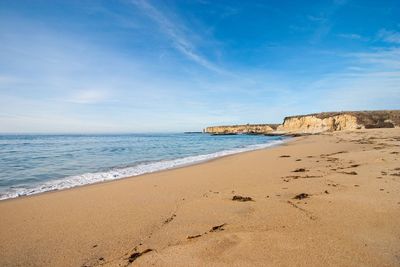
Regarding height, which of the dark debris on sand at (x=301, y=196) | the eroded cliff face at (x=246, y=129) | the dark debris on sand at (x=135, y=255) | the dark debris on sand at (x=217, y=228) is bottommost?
the dark debris on sand at (x=135, y=255)

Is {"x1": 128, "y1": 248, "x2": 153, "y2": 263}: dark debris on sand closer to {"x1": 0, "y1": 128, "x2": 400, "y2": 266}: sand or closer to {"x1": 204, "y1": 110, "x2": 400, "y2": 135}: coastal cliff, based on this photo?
{"x1": 0, "y1": 128, "x2": 400, "y2": 266}: sand

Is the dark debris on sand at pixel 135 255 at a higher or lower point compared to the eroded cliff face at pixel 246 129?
lower

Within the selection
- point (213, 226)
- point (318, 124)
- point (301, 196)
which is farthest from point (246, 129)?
point (213, 226)

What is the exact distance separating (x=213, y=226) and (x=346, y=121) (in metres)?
68.4

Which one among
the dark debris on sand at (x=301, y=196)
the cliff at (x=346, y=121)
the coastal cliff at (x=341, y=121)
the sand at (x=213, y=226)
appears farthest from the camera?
the coastal cliff at (x=341, y=121)

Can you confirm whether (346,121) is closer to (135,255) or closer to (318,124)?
(318,124)

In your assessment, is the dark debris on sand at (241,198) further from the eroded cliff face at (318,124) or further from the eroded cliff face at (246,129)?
the eroded cliff face at (246,129)

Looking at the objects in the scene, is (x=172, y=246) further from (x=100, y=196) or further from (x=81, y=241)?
(x=100, y=196)

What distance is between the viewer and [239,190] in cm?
652

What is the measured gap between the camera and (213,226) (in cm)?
407

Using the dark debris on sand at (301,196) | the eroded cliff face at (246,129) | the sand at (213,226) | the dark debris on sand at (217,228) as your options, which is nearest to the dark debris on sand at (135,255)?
the sand at (213,226)

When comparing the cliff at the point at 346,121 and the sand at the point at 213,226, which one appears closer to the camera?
the sand at the point at 213,226

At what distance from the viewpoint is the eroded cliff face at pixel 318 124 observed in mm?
61972

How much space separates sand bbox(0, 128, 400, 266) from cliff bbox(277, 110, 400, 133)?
6142 cm
